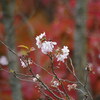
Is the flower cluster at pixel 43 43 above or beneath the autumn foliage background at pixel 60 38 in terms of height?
beneath

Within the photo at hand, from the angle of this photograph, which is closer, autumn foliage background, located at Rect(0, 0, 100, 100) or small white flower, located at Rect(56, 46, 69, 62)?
small white flower, located at Rect(56, 46, 69, 62)

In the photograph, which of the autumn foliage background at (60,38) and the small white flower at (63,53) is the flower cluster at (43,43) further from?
the autumn foliage background at (60,38)

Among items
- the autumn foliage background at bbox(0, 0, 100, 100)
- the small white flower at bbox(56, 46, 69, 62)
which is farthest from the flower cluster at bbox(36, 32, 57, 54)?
the autumn foliage background at bbox(0, 0, 100, 100)

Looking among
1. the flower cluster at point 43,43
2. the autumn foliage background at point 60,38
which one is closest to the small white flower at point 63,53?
A: the flower cluster at point 43,43

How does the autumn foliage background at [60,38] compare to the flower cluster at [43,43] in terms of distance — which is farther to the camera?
the autumn foliage background at [60,38]

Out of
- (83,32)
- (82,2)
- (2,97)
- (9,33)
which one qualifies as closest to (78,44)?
(83,32)

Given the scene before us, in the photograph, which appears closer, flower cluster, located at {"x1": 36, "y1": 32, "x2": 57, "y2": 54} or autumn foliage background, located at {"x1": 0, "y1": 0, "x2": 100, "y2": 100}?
flower cluster, located at {"x1": 36, "y1": 32, "x2": 57, "y2": 54}

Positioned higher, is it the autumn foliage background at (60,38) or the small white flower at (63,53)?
the autumn foliage background at (60,38)

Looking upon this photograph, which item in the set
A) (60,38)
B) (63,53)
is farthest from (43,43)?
(60,38)

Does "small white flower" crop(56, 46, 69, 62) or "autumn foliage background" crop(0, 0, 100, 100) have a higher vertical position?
"autumn foliage background" crop(0, 0, 100, 100)

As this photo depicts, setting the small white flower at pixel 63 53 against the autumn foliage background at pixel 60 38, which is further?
the autumn foliage background at pixel 60 38

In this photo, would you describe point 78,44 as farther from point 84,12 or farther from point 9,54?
point 9,54

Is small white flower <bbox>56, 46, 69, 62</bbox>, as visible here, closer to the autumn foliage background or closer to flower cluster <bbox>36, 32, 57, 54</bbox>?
flower cluster <bbox>36, 32, 57, 54</bbox>

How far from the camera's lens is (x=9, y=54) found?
4.79 m
